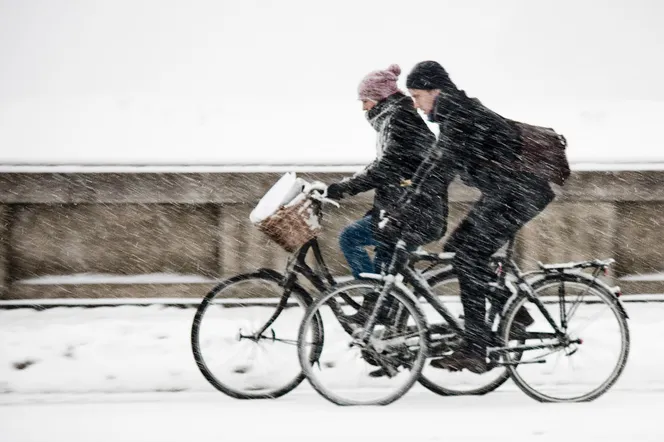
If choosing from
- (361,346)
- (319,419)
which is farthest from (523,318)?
(319,419)

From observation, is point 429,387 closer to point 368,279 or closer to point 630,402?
point 368,279

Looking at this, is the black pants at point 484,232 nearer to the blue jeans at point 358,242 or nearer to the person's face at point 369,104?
the blue jeans at point 358,242

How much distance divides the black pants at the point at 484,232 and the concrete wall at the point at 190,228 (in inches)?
83.6

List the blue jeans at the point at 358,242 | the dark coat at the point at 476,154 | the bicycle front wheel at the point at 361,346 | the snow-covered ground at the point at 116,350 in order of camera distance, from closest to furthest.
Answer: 1. the dark coat at the point at 476,154
2. the bicycle front wheel at the point at 361,346
3. the blue jeans at the point at 358,242
4. the snow-covered ground at the point at 116,350

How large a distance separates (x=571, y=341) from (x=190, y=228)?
3.48 m

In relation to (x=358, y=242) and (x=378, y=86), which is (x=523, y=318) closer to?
(x=358, y=242)

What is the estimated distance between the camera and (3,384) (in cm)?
546

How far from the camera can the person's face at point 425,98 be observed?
15.8 feet

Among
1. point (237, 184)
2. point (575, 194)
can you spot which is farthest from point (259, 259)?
point (575, 194)

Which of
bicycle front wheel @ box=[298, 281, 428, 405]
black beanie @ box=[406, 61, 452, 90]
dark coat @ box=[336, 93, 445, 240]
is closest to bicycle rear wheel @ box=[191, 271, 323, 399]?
bicycle front wheel @ box=[298, 281, 428, 405]

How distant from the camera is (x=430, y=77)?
4773 millimetres

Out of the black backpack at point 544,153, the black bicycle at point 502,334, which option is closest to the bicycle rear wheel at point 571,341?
the black bicycle at point 502,334

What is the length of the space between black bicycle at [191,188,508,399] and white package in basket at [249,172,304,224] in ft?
0.65

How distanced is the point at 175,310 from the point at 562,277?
3.40 metres
